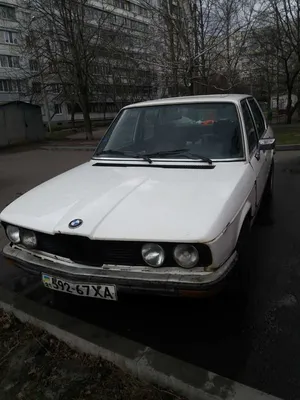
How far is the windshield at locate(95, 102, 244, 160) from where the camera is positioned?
3.70 meters

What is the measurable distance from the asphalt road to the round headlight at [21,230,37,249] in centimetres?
72

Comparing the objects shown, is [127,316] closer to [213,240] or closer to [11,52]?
[213,240]

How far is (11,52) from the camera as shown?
44.2 meters

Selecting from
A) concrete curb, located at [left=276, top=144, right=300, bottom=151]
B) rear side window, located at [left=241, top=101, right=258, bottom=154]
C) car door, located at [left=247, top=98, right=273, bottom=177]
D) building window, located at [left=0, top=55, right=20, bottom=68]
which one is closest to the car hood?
rear side window, located at [left=241, top=101, right=258, bottom=154]

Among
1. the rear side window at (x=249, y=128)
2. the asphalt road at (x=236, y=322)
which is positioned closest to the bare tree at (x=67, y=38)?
the rear side window at (x=249, y=128)

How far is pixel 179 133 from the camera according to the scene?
3.90 metres

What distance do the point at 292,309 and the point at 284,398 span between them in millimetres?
1006

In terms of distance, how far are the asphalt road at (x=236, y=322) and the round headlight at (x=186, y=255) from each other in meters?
0.71

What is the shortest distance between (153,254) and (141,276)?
7.0 inches

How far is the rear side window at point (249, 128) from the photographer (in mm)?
3927

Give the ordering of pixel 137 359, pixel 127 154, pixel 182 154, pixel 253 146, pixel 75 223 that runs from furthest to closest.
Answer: pixel 253 146 → pixel 127 154 → pixel 182 154 → pixel 75 223 → pixel 137 359

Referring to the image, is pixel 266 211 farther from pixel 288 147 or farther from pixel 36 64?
pixel 36 64

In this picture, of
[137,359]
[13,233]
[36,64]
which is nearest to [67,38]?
[36,64]

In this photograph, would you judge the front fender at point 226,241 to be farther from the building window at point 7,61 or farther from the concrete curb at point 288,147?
the building window at point 7,61
